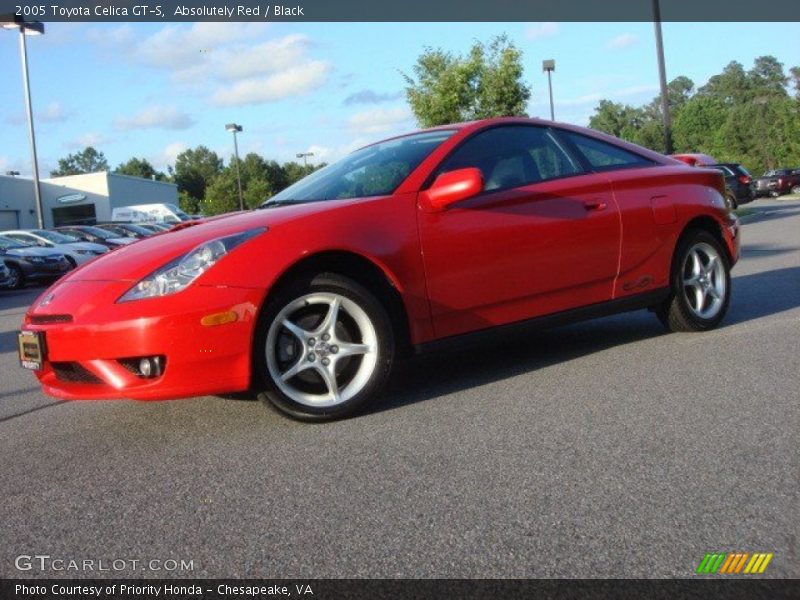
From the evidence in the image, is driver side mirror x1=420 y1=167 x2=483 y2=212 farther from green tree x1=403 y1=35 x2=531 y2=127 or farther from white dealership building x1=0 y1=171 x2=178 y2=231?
white dealership building x1=0 y1=171 x2=178 y2=231

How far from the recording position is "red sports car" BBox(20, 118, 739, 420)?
13.3 ft

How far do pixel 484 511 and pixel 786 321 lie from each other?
416cm

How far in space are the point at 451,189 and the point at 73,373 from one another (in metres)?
2.06

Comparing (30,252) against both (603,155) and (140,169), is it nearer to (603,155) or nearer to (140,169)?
(603,155)

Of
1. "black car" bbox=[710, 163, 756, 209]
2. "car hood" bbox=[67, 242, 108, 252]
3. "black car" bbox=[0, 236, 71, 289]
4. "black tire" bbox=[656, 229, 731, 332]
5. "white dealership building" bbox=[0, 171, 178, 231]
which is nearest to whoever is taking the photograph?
"black tire" bbox=[656, 229, 731, 332]

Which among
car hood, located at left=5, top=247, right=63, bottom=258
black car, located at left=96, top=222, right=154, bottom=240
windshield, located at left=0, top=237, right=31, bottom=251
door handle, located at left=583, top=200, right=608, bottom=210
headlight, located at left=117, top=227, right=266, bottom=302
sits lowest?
headlight, located at left=117, top=227, right=266, bottom=302

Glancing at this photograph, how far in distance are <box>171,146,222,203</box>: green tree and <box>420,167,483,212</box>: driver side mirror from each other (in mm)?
113206

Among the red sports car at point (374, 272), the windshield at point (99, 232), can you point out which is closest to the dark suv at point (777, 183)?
the windshield at point (99, 232)

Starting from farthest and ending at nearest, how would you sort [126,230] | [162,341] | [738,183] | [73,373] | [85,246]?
[126,230] < [85,246] < [738,183] < [73,373] < [162,341]

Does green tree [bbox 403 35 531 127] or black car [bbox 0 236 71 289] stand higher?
green tree [bbox 403 35 531 127]

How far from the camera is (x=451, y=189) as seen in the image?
4.62 m

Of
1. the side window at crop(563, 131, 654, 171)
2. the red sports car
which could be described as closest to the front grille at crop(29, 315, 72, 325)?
the red sports car

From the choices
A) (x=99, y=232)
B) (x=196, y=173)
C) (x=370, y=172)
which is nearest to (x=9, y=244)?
Result: (x=99, y=232)

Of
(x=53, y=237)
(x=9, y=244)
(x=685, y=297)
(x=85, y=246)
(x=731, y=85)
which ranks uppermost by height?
(x=731, y=85)
